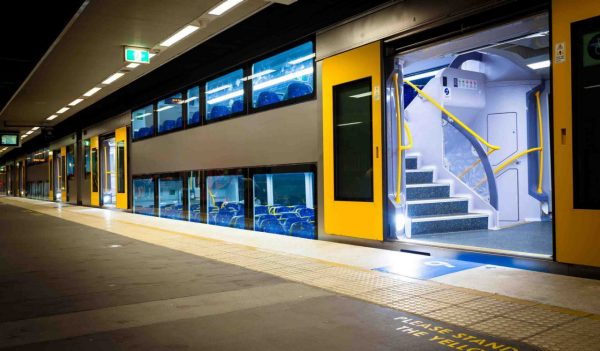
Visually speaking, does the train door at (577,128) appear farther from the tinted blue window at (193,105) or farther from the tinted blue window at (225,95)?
the tinted blue window at (193,105)

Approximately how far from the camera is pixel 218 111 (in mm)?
10633

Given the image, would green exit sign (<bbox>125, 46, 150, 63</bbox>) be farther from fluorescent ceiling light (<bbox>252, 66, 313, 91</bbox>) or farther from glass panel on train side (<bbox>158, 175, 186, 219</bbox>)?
glass panel on train side (<bbox>158, 175, 186, 219</bbox>)

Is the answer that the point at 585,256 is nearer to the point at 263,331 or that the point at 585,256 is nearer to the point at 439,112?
the point at 263,331

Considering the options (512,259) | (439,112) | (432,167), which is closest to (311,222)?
(432,167)

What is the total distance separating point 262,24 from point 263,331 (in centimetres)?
613

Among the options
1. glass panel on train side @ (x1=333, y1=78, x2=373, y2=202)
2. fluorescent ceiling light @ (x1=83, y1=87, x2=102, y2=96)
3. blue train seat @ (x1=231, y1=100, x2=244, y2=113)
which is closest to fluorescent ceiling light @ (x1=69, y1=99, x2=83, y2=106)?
fluorescent ceiling light @ (x1=83, y1=87, x2=102, y2=96)

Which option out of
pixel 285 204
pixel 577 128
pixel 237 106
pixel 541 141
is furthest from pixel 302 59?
pixel 577 128

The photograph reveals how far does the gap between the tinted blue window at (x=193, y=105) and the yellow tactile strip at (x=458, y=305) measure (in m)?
6.47

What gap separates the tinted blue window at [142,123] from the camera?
46.1 ft

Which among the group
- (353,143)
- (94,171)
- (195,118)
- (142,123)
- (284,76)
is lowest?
(94,171)

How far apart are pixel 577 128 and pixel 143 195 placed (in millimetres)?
12384

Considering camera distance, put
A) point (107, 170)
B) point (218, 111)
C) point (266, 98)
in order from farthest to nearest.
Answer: point (107, 170) < point (218, 111) < point (266, 98)

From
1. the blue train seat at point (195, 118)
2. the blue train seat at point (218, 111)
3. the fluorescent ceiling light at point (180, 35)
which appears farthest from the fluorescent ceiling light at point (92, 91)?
the fluorescent ceiling light at point (180, 35)

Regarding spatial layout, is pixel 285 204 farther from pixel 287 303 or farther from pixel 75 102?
pixel 75 102
